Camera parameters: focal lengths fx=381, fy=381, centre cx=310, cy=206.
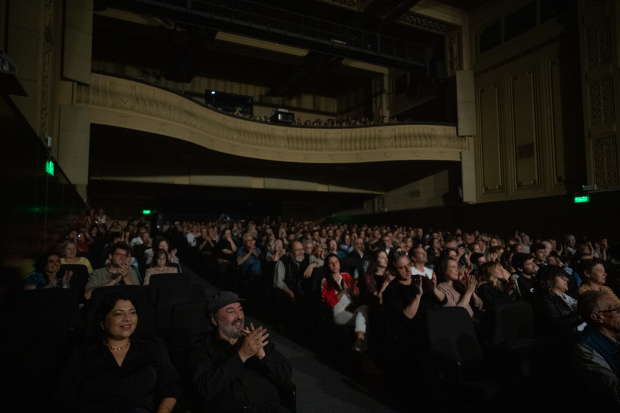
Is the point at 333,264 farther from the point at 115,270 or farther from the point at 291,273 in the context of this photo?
the point at 115,270

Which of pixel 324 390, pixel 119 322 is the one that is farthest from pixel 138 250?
pixel 119 322

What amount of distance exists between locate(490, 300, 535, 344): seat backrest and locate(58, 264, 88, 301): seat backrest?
348 cm

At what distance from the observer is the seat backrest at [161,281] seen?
352 centimetres

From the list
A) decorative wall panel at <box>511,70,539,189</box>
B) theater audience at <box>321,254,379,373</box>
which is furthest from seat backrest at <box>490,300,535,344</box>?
decorative wall panel at <box>511,70,539,189</box>

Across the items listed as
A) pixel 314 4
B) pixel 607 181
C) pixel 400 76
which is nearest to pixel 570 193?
pixel 607 181

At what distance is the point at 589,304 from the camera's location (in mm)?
1961

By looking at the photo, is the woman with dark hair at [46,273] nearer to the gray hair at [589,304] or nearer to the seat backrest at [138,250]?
the seat backrest at [138,250]

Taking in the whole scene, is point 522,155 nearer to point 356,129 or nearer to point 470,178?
point 470,178

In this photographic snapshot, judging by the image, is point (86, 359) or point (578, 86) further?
point (578, 86)

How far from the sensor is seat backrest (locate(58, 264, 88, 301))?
3.50m

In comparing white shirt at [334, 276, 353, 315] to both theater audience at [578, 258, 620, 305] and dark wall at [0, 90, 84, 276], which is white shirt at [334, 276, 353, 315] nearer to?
theater audience at [578, 258, 620, 305]

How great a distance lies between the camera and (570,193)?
31.7 feet

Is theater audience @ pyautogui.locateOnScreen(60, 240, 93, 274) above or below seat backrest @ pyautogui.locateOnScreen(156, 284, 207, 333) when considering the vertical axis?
above

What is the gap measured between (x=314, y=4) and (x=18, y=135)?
1137 cm
